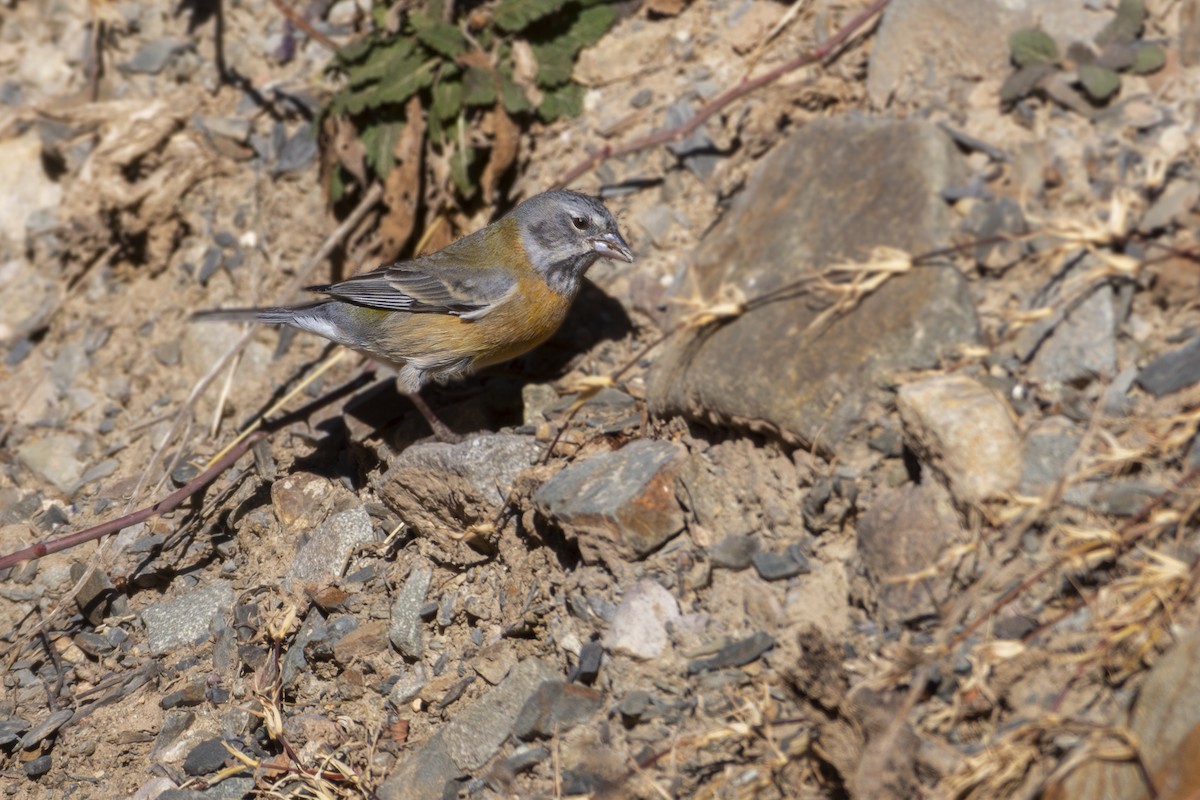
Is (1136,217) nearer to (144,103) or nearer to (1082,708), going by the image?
(1082,708)

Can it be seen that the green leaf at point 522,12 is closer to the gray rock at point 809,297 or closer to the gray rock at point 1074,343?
the gray rock at point 809,297

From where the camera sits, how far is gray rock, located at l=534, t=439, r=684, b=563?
14.5 ft

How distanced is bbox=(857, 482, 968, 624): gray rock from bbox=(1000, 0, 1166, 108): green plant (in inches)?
76.4

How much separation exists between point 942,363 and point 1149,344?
0.68 metres

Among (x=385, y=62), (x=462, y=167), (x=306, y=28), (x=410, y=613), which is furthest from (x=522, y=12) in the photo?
(x=410, y=613)

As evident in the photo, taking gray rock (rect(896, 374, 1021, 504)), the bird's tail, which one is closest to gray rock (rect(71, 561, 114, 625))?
the bird's tail

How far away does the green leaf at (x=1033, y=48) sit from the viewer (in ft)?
15.9

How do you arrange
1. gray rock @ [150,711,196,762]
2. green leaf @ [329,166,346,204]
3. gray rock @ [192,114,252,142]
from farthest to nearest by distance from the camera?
gray rock @ [192,114,252,142] < green leaf @ [329,166,346,204] < gray rock @ [150,711,196,762]

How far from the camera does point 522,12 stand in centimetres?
660

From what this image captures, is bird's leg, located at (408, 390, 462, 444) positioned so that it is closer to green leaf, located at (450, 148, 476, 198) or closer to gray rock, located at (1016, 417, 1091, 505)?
green leaf, located at (450, 148, 476, 198)

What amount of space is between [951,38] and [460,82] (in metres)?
2.73

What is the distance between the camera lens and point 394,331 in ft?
20.2

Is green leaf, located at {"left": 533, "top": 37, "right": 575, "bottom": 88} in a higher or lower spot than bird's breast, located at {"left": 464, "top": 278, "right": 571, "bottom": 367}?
higher

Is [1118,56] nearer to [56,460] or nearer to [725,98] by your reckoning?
[725,98]
